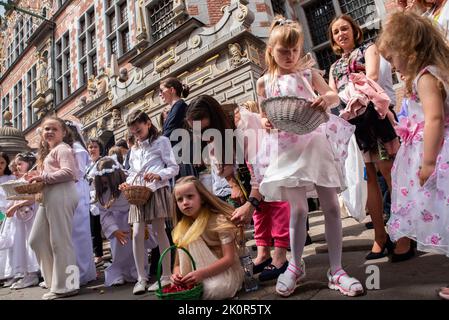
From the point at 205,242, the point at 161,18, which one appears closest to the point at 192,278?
the point at 205,242

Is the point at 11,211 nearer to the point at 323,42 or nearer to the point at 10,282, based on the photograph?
the point at 10,282

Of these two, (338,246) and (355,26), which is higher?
(355,26)

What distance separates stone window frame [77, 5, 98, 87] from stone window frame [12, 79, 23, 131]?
25.0 ft

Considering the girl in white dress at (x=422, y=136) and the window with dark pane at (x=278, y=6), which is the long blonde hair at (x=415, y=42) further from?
the window with dark pane at (x=278, y=6)

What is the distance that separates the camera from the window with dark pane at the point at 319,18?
8297mm

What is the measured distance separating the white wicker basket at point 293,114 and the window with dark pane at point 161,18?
26.0 feet

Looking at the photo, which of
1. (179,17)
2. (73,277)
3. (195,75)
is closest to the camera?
(73,277)

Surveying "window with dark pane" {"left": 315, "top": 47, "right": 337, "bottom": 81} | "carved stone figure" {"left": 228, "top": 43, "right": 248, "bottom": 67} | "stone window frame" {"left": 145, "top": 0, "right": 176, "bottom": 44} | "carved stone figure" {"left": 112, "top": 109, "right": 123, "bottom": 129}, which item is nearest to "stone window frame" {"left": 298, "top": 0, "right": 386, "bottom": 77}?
"window with dark pane" {"left": 315, "top": 47, "right": 337, "bottom": 81}

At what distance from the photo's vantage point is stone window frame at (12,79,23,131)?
18327 mm
